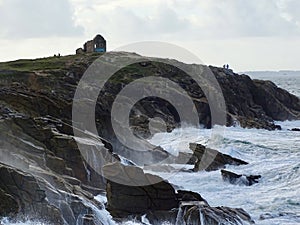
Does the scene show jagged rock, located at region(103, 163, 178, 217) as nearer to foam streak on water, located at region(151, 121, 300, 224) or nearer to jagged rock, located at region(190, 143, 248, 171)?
foam streak on water, located at region(151, 121, 300, 224)

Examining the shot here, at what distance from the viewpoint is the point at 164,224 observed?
25.0 meters

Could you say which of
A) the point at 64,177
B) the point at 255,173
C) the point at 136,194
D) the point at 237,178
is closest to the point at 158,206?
the point at 136,194

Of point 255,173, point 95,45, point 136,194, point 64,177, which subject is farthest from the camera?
point 95,45

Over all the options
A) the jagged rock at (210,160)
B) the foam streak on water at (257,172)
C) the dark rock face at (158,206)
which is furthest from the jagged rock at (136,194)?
the jagged rock at (210,160)

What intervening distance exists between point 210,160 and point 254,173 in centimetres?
304

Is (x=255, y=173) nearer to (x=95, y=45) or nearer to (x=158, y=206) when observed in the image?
(x=158, y=206)

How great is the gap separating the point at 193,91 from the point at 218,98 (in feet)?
11.2

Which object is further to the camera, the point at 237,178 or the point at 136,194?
the point at 237,178

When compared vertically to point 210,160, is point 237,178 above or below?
below

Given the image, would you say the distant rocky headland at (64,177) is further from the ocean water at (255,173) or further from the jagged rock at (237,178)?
the ocean water at (255,173)

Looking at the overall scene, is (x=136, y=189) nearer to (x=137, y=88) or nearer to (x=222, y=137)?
(x=222, y=137)

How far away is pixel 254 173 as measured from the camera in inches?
1526

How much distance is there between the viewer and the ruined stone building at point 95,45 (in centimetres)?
9444

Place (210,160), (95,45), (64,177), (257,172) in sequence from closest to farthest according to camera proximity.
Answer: (64,177), (257,172), (210,160), (95,45)
